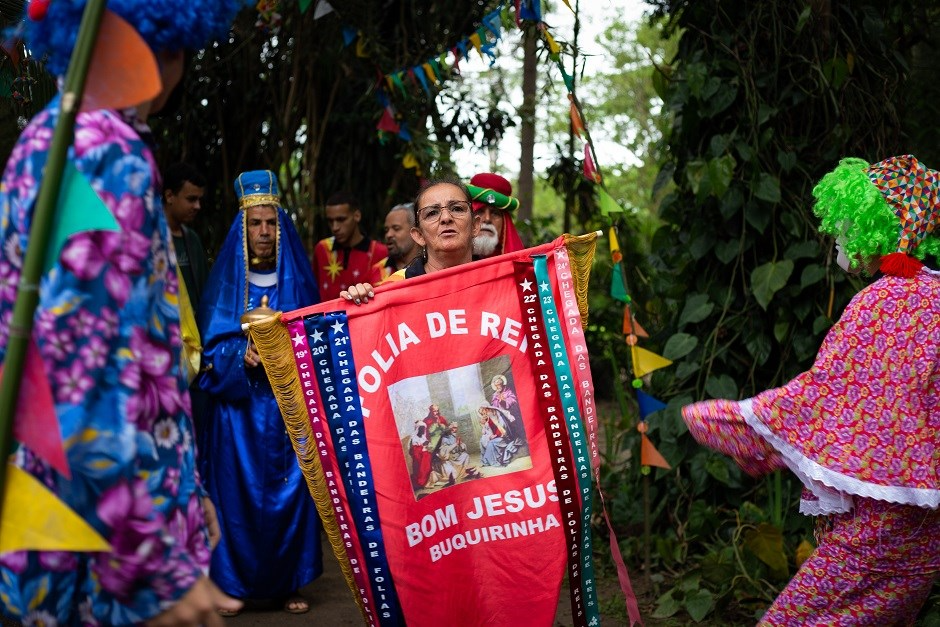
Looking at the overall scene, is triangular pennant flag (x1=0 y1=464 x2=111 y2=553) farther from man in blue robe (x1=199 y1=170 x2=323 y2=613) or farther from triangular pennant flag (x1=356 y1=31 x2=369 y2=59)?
triangular pennant flag (x1=356 y1=31 x2=369 y2=59)

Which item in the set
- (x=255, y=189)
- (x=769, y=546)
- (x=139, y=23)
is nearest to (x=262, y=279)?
(x=255, y=189)

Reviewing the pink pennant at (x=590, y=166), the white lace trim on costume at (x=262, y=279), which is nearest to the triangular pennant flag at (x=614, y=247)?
the pink pennant at (x=590, y=166)

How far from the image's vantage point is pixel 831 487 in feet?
9.68

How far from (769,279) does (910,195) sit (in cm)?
191

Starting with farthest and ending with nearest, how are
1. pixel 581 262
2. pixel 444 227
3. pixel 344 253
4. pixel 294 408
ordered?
pixel 344 253, pixel 444 227, pixel 581 262, pixel 294 408

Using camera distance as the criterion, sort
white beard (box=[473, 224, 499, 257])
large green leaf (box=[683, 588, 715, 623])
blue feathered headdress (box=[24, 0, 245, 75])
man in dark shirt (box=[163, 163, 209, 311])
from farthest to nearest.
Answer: man in dark shirt (box=[163, 163, 209, 311]) < white beard (box=[473, 224, 499, 257]) < large green leaf (box=[683, 588, 715, 623]) < blue feathered headdress (box=[24, 0, 245, 75])

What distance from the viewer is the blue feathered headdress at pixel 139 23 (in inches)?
73.0

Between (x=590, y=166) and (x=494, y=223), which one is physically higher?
(x=590, y=166)

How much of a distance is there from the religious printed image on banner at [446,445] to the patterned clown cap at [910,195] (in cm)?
105

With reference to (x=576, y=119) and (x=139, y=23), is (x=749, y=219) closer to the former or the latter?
(x=576, y=119)

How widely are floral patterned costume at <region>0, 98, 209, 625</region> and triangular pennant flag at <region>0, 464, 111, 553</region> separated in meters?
0.08

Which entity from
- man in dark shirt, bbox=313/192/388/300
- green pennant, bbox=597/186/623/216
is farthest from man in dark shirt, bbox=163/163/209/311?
green pennant, bbox=597/186/623/216

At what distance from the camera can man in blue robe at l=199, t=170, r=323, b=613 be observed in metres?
5.12

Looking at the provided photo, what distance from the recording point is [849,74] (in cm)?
→ 497
